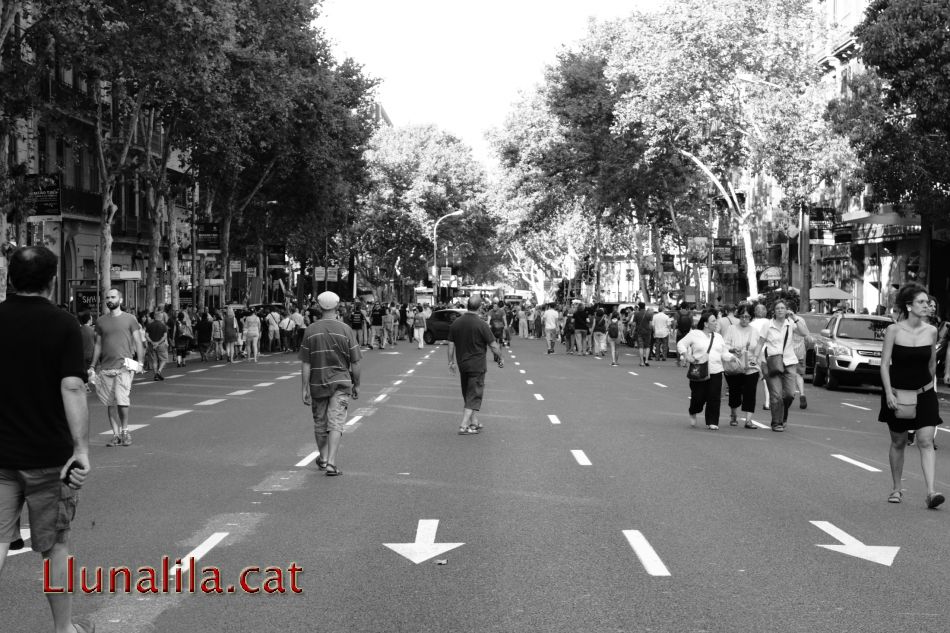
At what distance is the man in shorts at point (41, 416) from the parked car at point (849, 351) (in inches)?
891

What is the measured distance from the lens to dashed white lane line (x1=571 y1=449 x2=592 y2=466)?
524 inches

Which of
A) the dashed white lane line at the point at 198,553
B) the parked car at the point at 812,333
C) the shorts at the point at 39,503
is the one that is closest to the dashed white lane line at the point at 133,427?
the dashed white lane line at the point at 198,553

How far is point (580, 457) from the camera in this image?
13828mm

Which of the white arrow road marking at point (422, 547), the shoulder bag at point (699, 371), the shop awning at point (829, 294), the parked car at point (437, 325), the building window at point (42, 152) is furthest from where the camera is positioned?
the parked car at point (437, 325)

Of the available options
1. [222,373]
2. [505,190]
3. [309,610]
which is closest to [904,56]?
[222,373]

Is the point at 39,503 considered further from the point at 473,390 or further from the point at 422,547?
the point at 473,390

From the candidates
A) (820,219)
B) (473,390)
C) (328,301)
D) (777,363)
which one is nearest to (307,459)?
(328,301)

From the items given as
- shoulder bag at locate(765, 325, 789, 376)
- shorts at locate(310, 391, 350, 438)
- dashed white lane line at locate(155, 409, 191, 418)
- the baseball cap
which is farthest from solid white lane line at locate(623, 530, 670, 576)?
dashed white lane line at locate(155, 409, 191, 418)

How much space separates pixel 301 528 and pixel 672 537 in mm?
2570

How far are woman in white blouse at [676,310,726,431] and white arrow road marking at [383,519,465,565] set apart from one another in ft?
28.8

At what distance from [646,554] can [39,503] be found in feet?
13.2

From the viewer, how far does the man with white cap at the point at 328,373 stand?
12.5 m

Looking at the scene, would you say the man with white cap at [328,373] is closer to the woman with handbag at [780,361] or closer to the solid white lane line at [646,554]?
the solid white lane line at [646,554]

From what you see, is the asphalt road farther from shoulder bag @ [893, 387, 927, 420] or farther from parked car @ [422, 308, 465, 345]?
parked car @ [422, 308, 465, 345]
